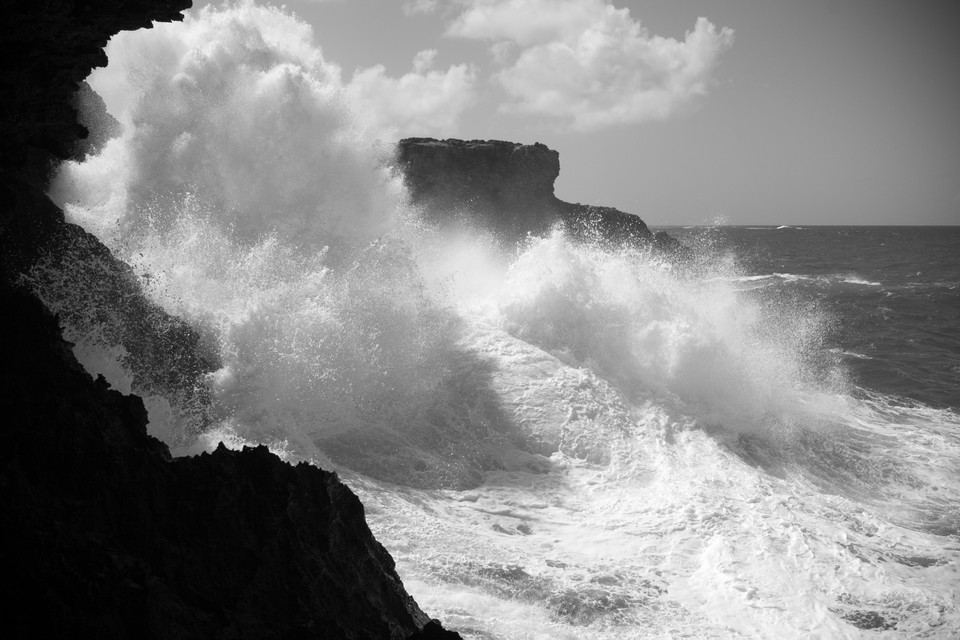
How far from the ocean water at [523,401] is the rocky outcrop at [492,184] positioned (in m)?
10.0

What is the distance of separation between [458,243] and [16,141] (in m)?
20.9

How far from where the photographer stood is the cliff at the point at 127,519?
3.16 metres

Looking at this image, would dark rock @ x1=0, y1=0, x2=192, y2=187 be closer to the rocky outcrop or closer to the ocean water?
the ocean water

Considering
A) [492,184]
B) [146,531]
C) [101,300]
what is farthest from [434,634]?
[492,184]

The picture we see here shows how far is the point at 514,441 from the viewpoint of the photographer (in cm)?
1018

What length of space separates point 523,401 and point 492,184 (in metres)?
22.5

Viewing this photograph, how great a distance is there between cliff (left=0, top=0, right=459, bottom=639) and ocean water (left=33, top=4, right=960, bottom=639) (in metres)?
2.02

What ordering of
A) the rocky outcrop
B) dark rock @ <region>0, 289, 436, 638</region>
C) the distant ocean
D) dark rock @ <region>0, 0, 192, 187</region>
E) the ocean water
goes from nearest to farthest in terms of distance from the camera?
dark rock @ <region>0, 289, 436, 638</region> < dark rock @ <region>0, 0, 192, 187</region> < the ocean water < the distant ocean < the rocky outcrop

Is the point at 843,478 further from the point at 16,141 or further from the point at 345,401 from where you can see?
the point at 16,141

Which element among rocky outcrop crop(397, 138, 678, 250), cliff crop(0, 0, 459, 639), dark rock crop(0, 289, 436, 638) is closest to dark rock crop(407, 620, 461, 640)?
cliff crop(0, 0, 459, 639)

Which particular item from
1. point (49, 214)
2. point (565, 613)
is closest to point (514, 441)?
point (565, 613)

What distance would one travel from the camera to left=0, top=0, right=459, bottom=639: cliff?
3.16 m

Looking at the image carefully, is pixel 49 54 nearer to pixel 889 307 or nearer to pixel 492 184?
pixel 492 184

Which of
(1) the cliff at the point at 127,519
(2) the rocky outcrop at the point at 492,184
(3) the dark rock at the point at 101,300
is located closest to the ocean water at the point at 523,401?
(3) the dark rock at the point at 101,300
